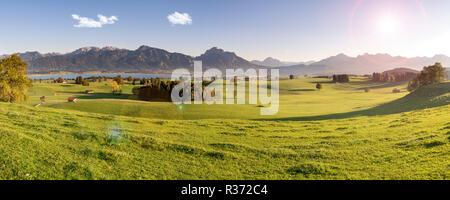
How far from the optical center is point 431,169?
9758mm

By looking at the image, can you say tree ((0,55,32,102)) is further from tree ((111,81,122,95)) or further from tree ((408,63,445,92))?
tree ((408,63,445,92))

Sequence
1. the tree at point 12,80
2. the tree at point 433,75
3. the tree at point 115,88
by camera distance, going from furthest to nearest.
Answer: the tree at point 115,88 → the tree at point 433,75 → the tree at point 12,80

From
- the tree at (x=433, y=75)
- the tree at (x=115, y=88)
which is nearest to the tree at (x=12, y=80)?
the tree at (x=115, y=88)

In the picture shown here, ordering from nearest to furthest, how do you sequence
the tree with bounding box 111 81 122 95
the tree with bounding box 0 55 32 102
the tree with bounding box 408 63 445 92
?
the tree with bounding box 0 55 32 102 → the tree with bounding box 408 63 445 92 → the tree with bounding box 111 81 122 95

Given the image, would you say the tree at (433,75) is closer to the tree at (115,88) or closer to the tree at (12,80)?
the tree at (12,80)

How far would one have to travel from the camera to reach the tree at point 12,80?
44031 millimetres

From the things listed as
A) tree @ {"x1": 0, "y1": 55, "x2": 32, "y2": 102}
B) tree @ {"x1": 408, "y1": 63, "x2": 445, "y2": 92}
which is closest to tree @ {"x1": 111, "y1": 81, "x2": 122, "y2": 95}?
tree @ {"x1": 0, "y1": 55, "x2": 32, "y2": 102}

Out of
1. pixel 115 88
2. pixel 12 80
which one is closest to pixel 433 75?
pixel 12 80

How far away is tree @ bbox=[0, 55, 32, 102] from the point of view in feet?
144

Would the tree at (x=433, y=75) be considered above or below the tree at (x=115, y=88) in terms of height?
above

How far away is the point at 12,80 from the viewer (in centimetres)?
4600

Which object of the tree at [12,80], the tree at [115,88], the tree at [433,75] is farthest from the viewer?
the tree at [115,88]

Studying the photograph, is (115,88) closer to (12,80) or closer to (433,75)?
(12,80)
